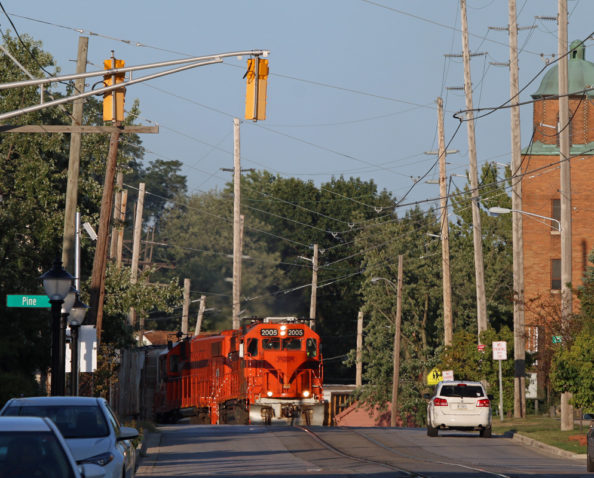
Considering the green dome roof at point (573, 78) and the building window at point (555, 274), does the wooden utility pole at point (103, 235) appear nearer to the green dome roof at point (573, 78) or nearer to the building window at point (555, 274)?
the building window at point (555, 274)

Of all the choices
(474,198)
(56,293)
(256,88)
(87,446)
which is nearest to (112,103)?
(256,88)

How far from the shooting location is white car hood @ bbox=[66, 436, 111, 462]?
45.3ft

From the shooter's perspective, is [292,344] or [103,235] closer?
[103,235]

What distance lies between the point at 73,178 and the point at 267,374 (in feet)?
45.6

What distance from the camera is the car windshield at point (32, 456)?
9.45 m

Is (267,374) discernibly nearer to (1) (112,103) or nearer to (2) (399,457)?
(2) (399,457)

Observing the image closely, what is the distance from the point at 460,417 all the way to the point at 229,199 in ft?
269

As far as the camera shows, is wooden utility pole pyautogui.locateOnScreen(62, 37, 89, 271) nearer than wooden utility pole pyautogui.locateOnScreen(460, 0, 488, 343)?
Yes

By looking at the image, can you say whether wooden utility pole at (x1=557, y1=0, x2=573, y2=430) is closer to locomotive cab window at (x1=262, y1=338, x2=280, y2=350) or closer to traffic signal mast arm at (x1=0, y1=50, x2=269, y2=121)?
locomotive cab window at (x1=262, y1=338, x2=280, y2=350)

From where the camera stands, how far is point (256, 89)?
18719 mm

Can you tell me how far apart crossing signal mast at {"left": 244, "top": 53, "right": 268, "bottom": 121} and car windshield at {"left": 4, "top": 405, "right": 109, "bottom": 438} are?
6007mm

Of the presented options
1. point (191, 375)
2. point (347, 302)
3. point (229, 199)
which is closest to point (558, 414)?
point (191, 375)

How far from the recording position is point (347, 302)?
3649 inches


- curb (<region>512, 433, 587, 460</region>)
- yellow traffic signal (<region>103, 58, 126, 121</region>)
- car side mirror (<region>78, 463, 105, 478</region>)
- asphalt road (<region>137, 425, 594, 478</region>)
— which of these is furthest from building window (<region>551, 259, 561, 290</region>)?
car side mirror (<region>78, 463, 105, 478</region>)
